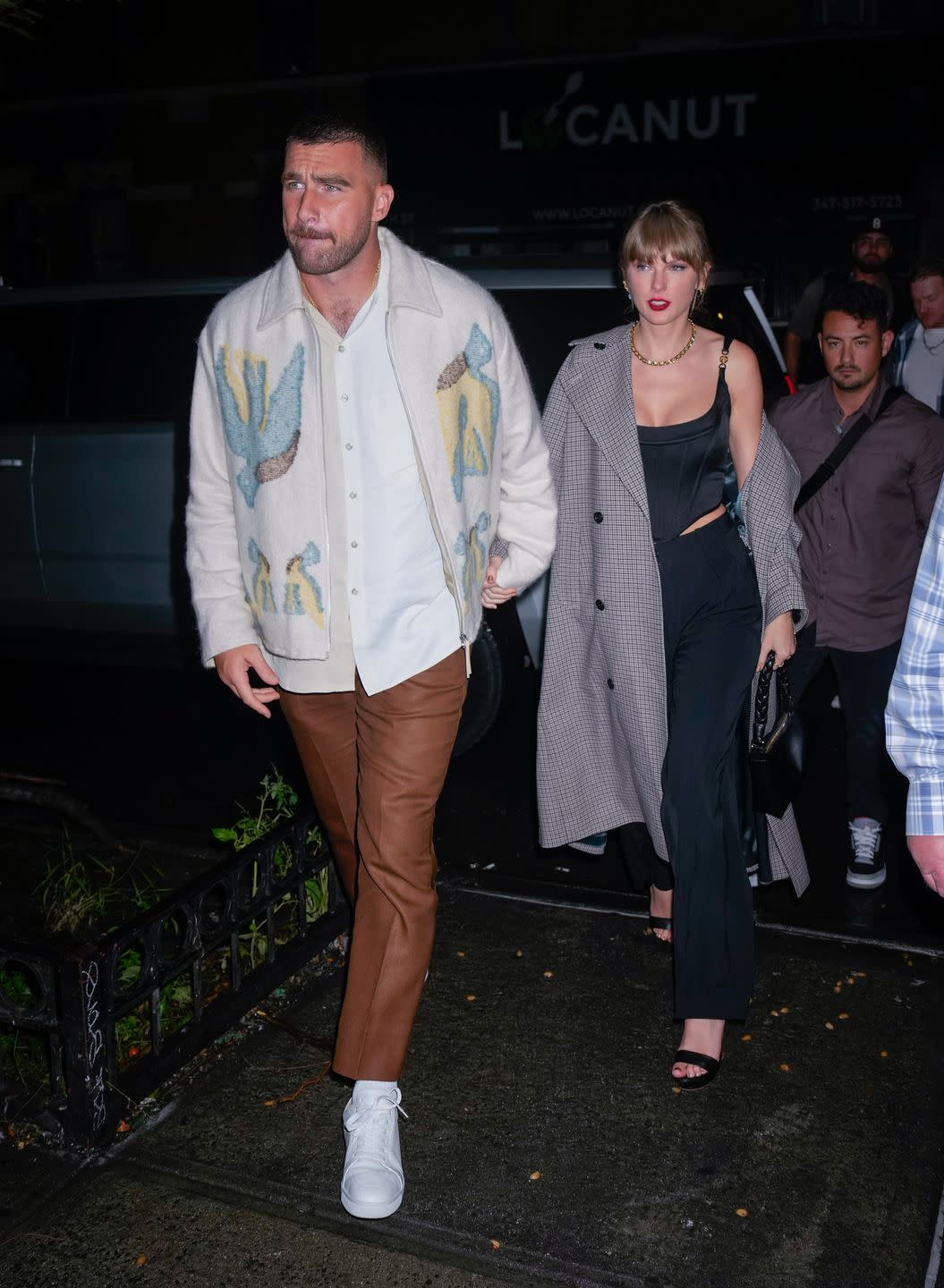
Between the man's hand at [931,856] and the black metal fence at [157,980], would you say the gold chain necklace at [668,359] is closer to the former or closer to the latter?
the black metal fence at [157,980]

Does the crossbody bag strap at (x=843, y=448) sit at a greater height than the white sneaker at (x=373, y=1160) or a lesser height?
greater

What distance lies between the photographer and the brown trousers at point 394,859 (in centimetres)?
326

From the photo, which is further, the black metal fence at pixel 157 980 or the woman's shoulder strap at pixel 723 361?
the woman's shoulder strap at pixel 723 361

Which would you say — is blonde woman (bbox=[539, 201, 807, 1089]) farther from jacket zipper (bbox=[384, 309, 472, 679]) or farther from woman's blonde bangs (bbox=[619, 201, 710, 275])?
jacket zipper (bbox=[384, 309, 472, 679])

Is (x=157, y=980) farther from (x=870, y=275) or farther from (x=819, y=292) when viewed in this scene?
(x=819, y=292)

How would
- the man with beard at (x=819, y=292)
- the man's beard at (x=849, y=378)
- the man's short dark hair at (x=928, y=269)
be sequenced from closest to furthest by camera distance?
the man's beard at (x=849, y=378) → the man's short dark hair at (x=928, y=269) → the man with beard at (x=819, y=292)

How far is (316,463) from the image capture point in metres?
3.15

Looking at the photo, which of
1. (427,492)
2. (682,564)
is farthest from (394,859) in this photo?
(682,564)

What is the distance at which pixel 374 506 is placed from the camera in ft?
10.3

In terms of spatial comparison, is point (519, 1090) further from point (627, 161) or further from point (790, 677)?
point (627, 161)

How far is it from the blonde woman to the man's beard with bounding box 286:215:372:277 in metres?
1.02

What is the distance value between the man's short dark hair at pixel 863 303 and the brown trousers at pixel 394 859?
2.35 m

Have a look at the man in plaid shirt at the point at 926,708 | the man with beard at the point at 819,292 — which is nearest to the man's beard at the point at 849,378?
the man in plaid shirt at the point at 926,708

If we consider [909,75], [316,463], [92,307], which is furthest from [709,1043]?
[909,75]
